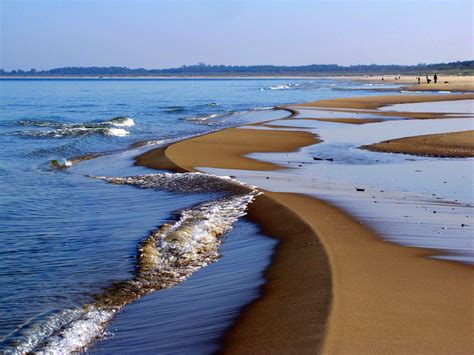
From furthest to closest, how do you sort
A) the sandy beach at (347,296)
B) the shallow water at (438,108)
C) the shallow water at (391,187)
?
1. the shallow water at (438,108)
2. the shallow water at (391,187)
3. the sandy beach at (347,296)

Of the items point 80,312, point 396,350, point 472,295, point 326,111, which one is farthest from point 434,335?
point 326,111

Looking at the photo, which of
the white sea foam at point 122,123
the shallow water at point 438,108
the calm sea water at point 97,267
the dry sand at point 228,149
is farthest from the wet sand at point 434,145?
the white sea foam at point 122,123

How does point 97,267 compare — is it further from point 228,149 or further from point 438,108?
point 438,108

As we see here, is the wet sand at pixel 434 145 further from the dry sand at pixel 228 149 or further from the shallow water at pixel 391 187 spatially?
the dry sand at pixel 228 149

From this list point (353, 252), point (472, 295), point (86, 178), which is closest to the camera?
point (472, 295)

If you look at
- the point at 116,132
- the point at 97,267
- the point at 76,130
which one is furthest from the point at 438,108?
the point at 97,267

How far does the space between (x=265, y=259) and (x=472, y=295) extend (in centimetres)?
272

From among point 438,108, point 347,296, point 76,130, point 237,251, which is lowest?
point 76,130

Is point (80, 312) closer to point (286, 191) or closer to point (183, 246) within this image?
point (183, 246)

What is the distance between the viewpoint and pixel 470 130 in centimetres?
2422

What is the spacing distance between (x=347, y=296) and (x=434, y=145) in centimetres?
1483

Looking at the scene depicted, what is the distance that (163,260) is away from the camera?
29.9 ft

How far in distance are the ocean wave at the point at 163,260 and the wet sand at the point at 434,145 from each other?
23.1ft

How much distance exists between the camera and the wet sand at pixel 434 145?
18953mm
